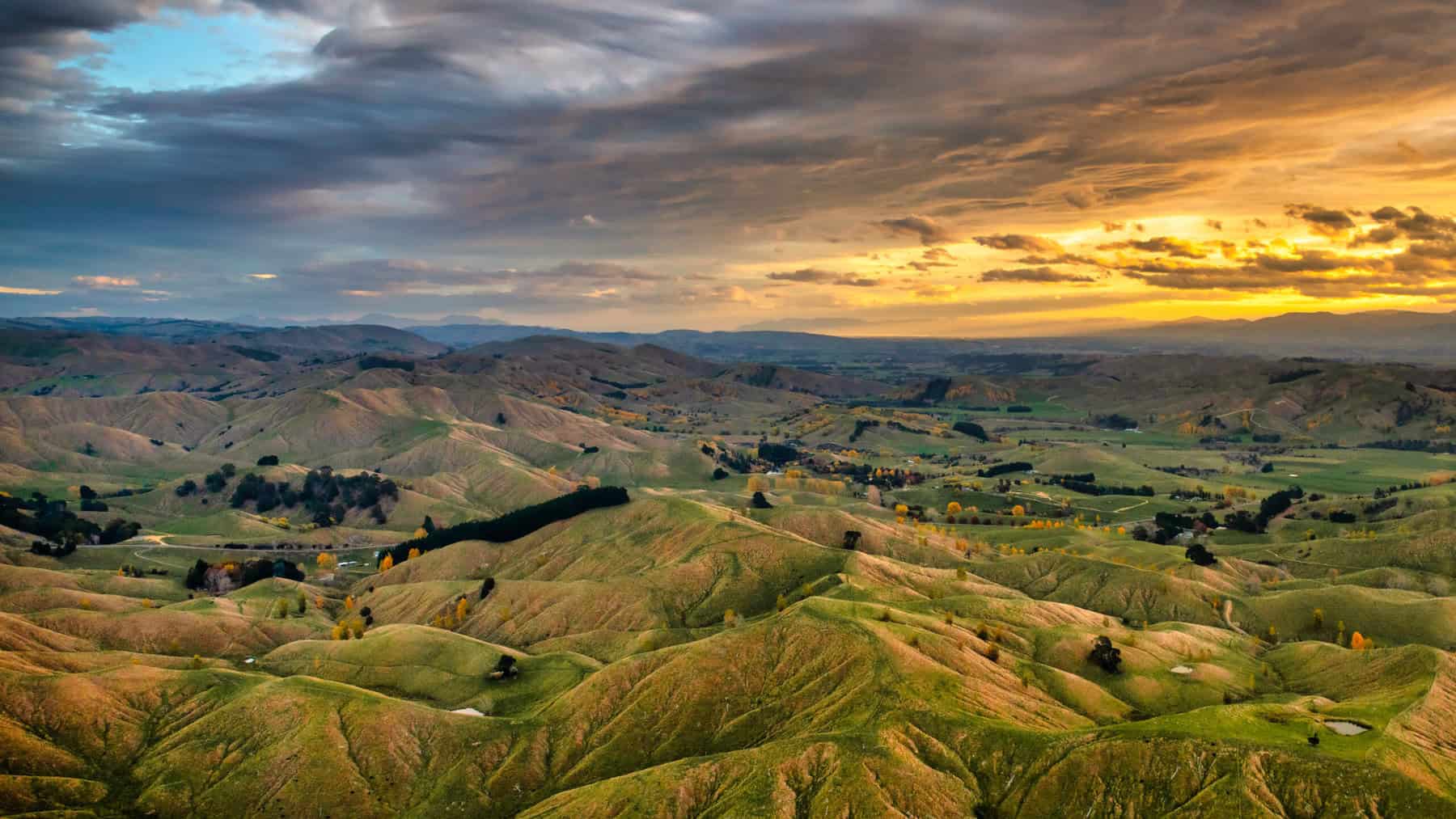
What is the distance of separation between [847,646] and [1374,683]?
91.1 metres

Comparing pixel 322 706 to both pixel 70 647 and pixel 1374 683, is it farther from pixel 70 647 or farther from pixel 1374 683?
pixel 1374 683

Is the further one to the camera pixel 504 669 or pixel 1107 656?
pixel 504 669

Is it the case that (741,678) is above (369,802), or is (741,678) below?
above

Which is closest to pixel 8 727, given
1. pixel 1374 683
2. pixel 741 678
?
pixel 741 678

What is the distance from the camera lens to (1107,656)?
161875 mm

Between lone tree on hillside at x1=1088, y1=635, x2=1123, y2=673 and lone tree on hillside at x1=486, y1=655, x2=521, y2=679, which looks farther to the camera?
lone tree on hillside at x1=486, y1=655, x2=521, y2=679

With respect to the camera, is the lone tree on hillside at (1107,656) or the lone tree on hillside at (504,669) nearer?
the lone tree on hillside at (1107,656)

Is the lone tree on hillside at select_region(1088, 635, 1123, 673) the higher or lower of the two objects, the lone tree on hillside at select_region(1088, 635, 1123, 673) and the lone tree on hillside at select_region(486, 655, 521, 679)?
the higher

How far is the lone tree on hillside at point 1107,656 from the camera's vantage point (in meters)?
160

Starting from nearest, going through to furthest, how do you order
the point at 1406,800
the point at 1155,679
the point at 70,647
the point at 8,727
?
the point at 1406,800
the point at 8,727
the point at 1155,679
the point at 70,647

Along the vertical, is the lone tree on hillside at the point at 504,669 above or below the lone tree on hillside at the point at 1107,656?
below

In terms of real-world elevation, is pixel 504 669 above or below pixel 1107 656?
below

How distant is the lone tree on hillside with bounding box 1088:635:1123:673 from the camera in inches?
6309

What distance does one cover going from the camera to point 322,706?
14250cm
